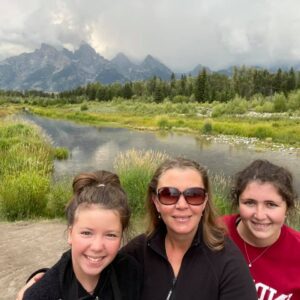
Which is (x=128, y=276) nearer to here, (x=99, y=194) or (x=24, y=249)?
(x=99, y=194)

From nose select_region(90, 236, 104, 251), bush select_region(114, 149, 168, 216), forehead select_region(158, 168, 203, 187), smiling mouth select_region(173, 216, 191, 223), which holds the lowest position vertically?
bush select_region(114, 149, 168, 216)

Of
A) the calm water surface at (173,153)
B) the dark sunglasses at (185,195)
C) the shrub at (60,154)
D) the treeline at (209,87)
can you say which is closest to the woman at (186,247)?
the dark sunglasses at (185,195)

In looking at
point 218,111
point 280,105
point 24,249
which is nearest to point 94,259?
point 24,249

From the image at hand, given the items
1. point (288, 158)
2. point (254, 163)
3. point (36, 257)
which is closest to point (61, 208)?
point (36, 257)

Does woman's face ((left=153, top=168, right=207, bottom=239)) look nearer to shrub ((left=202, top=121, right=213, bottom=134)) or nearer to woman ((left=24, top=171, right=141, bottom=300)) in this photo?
woman ((left=24, top=171, right=141, bottom=300))

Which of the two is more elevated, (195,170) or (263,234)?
(195,170)

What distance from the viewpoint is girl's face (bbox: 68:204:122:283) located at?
174 centimetres

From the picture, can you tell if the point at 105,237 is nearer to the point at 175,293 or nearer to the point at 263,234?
the point at 175,293

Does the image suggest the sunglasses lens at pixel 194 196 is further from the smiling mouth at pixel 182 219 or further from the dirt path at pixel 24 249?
the dirt path at pixel 24 249

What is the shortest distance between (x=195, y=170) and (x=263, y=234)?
56 cm

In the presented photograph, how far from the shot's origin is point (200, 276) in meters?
1.81

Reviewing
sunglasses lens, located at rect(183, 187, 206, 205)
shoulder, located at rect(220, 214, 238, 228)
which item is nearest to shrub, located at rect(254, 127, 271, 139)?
shoulder, located at rect(220, 214, 238, 228)

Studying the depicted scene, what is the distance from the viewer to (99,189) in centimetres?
188

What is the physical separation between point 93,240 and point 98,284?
226mm
